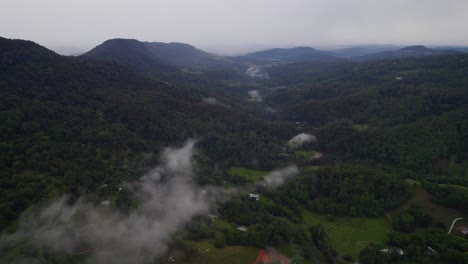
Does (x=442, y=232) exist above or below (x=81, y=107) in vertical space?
below

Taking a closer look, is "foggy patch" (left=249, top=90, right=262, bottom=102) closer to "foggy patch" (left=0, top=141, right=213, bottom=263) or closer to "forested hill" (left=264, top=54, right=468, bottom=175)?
"forested hill" (left=264, top=54, right=468, bottom=175)

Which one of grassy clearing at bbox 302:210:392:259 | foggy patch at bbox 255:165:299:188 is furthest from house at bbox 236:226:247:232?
foggy patch at bbox 255:165:299:188

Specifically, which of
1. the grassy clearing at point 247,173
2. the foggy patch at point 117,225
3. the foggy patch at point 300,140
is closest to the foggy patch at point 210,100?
the foggy patch at point 300,140

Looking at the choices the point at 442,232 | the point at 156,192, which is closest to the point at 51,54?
the point at 156,192

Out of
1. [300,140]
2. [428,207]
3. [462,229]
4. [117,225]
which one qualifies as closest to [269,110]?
Result: [300,140]

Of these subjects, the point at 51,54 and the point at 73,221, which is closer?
the point at 73,221

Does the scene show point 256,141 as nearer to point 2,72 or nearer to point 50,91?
point 50,91

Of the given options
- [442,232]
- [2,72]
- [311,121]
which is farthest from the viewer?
[311,121]
